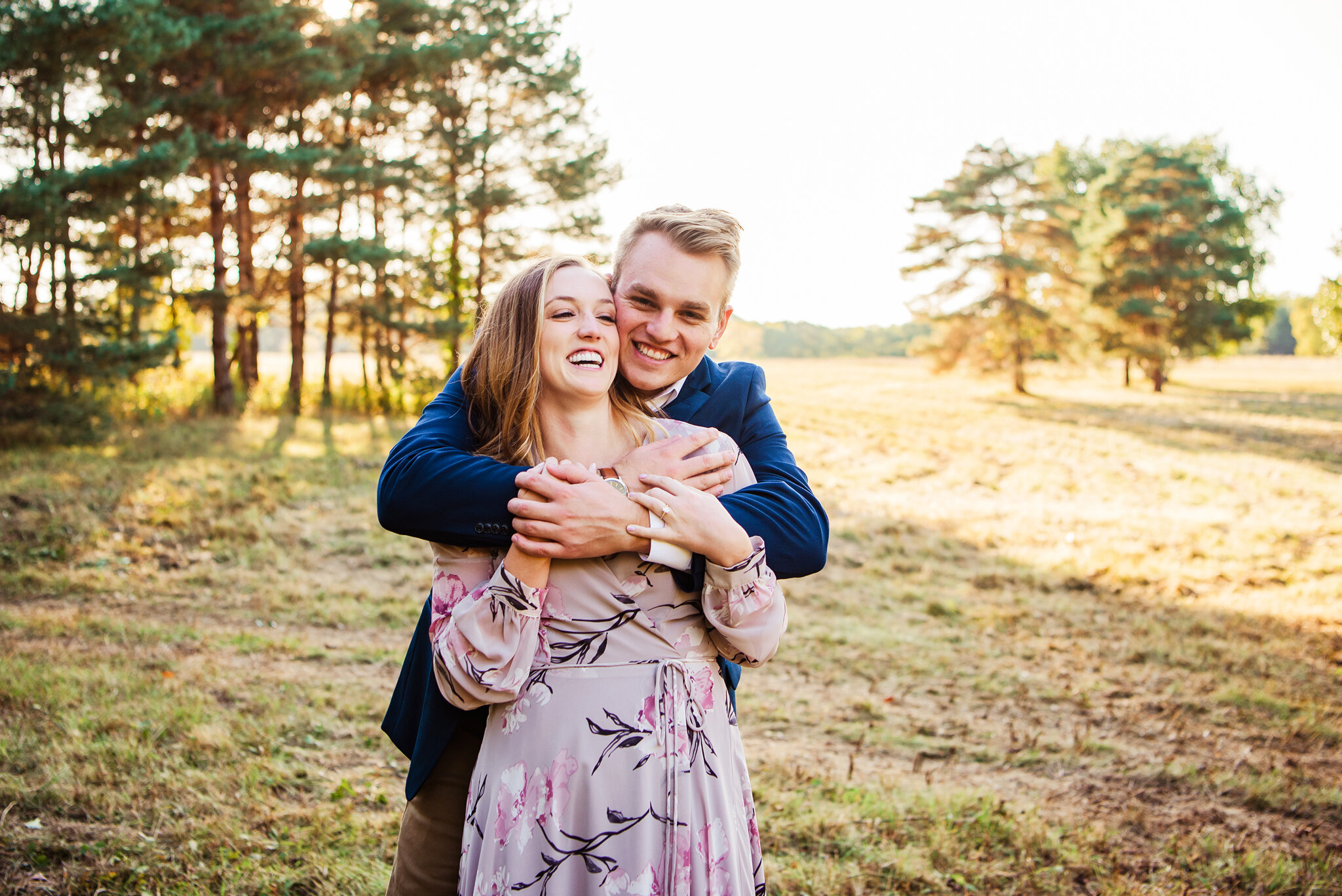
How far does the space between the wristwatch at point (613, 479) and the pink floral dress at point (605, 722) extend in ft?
0.49

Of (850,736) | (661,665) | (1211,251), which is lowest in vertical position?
(850,736)

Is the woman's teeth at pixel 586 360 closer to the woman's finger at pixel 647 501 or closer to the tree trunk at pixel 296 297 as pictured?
the woman's finger at pixel 647 501

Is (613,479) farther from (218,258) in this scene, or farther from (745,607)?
(218,258)

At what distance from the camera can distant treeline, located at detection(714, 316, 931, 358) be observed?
47.3m

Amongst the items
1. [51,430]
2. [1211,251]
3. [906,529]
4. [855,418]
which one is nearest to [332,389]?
[51,430]

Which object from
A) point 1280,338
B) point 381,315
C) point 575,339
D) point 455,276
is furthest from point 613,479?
point 1280,338

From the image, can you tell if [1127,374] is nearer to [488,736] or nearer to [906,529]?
[906,529]

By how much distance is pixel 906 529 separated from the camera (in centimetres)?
1159

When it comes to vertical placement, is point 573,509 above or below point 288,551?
above

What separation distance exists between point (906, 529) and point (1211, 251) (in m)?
26.5

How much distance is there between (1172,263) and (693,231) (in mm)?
34485

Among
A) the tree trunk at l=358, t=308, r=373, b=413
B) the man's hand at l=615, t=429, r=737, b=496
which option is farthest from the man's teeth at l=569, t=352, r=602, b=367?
the tree trunk at l=358, t=308, r=373, b=413

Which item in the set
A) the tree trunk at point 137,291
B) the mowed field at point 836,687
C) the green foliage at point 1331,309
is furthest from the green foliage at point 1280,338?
the tree trunk at point 137,291

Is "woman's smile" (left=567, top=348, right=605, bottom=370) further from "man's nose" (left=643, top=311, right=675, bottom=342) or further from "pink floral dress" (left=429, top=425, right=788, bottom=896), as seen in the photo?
"pink floral dress" (left=429, top=425, right=788, bottom=896)
